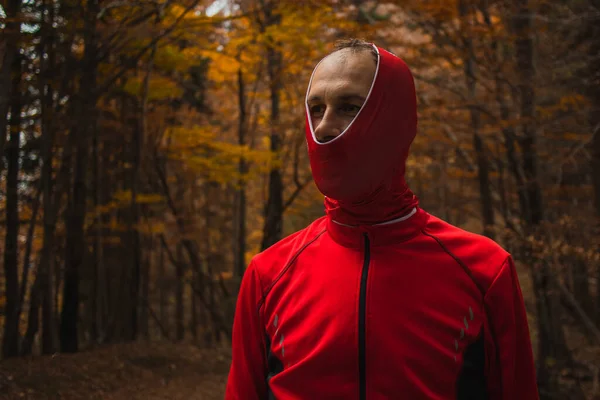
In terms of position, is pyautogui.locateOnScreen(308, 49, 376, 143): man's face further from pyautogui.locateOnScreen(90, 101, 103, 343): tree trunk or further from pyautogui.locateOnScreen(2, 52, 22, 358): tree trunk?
pyautogui.locateOnScreen(90, 101, 103, 343): tree trunk

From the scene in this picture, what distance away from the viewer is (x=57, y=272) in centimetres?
1225

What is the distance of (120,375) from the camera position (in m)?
7.36

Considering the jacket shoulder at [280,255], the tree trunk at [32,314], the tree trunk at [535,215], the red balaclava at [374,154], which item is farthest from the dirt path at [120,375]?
the tree trunk at [535,215]

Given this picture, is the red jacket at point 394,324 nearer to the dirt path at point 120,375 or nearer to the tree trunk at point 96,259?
the dirt path at point 120,375

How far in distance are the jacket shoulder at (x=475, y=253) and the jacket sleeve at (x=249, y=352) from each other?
664 mm

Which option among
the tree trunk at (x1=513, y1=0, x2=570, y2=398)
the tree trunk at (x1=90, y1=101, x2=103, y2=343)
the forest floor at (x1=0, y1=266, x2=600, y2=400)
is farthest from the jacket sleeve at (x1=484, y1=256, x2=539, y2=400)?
the tree trunk at (x1=90, y1=101, x2=103, y2=343)

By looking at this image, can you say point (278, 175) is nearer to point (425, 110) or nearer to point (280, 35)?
point (280, 35)

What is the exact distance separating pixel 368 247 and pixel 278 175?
10.6 meters

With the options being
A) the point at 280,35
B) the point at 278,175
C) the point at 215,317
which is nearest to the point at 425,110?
the point at 280,35

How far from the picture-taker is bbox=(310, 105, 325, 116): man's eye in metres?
1.77

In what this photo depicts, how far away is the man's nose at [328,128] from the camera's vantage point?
1.68 m

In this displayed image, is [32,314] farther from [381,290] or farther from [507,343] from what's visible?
[507,343]

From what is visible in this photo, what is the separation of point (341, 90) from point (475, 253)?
69 cm

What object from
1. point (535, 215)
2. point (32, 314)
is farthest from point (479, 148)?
point (32, 314)
